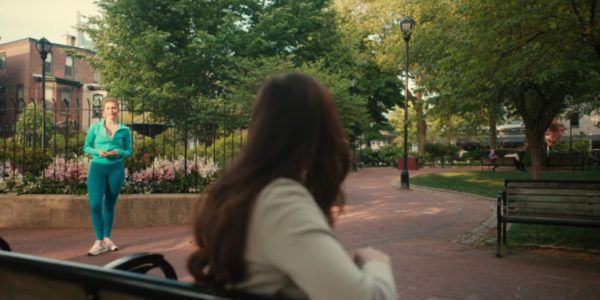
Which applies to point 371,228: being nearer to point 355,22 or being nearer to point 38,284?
point 38,284

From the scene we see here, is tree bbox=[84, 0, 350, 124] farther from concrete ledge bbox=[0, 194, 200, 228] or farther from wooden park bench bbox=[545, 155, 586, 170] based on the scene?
wooden park bench bbox=[545, 155, 586, 170]

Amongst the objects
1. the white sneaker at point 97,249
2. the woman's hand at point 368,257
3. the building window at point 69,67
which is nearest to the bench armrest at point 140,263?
the woman's hand at point 368,257

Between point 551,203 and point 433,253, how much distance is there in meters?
1.66

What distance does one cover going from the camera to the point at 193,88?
1677 cm

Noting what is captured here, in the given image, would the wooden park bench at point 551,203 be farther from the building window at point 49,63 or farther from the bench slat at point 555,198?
the building window at point 49,63

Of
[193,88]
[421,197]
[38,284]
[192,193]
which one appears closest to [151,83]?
[193,88]

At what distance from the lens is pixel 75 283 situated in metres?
1.23

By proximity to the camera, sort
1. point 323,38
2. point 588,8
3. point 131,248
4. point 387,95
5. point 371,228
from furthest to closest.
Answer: point 387,95 → point 323,38 → point 371,228 → point 131,248 → point 588,8

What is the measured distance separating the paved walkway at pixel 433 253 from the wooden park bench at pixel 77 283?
260 cm

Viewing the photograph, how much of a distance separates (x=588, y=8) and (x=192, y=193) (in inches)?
275

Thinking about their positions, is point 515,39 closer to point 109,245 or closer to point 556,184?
point 556,184

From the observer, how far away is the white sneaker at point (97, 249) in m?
5.11

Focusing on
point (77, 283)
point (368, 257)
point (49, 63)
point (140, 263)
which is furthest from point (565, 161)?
point (49, 63)

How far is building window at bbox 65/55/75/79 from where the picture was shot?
39.2m
